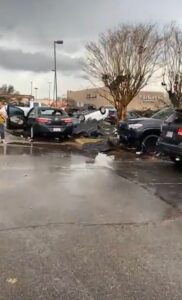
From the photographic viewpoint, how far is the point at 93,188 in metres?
9.14

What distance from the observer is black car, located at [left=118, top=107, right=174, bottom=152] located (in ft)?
51.4

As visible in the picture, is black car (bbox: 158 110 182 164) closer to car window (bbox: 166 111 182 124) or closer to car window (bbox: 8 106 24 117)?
car window (bbox: 166 111 182 124)

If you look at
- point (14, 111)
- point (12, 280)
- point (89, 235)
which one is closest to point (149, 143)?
point (89, 235)

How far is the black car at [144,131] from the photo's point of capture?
616 inches

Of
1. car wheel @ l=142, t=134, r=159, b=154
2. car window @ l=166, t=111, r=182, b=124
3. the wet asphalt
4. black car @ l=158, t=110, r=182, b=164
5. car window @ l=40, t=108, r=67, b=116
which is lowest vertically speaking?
the wet asphalt

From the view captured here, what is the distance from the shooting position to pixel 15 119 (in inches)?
983

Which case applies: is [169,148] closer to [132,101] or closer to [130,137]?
[130,137]

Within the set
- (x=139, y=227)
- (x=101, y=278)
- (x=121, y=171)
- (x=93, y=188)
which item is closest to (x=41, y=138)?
(x=121, y=171)

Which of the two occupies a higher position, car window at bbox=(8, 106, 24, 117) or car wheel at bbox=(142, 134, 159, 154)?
car window at bbox=(8, 106, 24, 117)

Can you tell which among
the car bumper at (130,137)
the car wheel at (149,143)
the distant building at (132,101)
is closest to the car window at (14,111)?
the car bumper at (130,137)

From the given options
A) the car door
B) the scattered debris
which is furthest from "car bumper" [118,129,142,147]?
the scattered debris

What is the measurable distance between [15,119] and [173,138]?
14.1 m

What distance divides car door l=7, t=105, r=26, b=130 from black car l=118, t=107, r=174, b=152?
30.6 ft

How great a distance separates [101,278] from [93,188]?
456 centimetres
